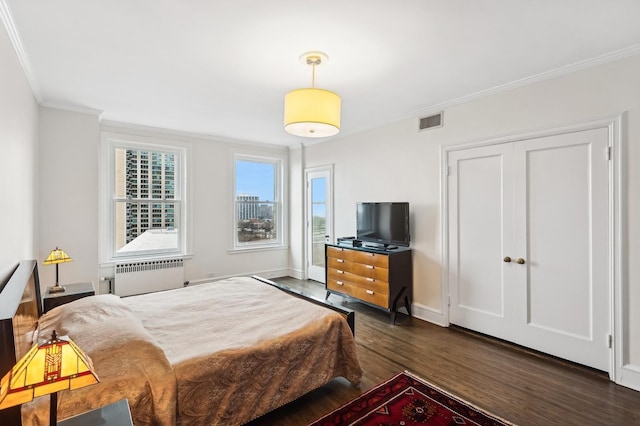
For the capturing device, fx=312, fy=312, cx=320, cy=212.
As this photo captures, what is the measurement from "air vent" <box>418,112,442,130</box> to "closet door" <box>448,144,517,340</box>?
1.42 ft

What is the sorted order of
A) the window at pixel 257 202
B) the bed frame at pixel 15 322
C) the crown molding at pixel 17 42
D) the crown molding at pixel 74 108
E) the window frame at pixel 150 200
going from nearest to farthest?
the bed frame at pixel 15 322 < the crown molding at pixel 17 42 < the crown molding at pixel 74 108 < the window frame at pixel 150 200 < the window at pixel 257 202

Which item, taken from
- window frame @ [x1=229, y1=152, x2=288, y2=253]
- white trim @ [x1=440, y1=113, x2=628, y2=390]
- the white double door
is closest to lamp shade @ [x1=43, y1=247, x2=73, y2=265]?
window frame @ [x1=229, y1=152, x2=288, y2=253]

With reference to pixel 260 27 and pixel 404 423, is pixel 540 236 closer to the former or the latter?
pixel 404 423

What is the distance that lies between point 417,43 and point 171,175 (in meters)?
4.21

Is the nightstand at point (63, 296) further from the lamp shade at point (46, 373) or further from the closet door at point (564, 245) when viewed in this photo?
the closet door at point (564, 245)

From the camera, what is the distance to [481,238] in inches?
136

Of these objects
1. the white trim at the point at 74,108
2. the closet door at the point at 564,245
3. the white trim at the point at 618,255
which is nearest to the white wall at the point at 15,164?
the white trim at the point at 74,108

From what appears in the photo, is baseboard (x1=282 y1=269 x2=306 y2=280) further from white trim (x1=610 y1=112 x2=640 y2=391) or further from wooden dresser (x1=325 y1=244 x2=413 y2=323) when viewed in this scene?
white trim (x1=610 y1=112 x2=640 y2=391)

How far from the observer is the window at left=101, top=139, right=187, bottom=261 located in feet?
14.9

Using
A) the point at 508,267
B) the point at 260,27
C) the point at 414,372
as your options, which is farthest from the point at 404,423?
the point at 260,27

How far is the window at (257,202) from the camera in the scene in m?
5.77

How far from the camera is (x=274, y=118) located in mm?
4316

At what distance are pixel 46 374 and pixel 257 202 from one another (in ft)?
16.7

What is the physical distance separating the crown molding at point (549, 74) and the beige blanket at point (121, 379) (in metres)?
3.68
